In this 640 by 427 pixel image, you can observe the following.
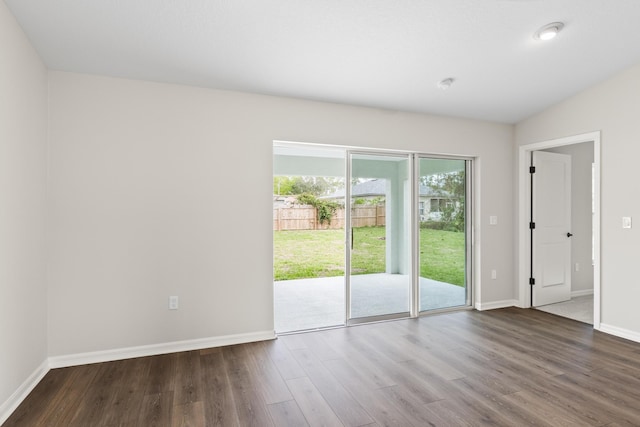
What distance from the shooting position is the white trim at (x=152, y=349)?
296 centimetres

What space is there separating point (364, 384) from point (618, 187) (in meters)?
3.35

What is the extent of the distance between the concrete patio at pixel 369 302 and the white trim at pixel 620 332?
1.46 metres

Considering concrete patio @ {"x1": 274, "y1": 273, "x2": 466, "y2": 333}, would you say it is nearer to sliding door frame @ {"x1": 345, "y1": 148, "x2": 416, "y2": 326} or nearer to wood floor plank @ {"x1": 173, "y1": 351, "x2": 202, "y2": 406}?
sliding door frame @ {"x1": 345, "y1": 148, "x2": 416, "y2": 326}

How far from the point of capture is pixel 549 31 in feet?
9.19

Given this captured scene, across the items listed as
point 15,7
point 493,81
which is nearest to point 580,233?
point 493,81

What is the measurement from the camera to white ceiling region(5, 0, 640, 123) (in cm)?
241

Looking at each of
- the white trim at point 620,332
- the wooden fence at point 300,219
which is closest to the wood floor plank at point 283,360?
the white trim at point 620,332

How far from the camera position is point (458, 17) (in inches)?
102

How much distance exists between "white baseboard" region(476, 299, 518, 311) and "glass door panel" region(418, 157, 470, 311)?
0.16 meters

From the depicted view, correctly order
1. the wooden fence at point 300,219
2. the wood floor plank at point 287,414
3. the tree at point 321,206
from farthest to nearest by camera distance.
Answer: the tree at point 321,206
the wooden fence at point 300,219
the wood floor plank at point 287,414

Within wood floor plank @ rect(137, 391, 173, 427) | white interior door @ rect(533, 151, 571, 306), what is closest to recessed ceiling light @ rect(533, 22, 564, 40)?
white interior door @ rect(533, 151, 571, 306)

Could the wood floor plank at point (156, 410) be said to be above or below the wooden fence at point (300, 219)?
below

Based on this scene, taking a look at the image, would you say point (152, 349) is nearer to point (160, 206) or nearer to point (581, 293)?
point (160, 206)

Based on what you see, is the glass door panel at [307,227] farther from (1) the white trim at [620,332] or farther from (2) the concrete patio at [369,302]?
(1) the white trim at [620,332]
